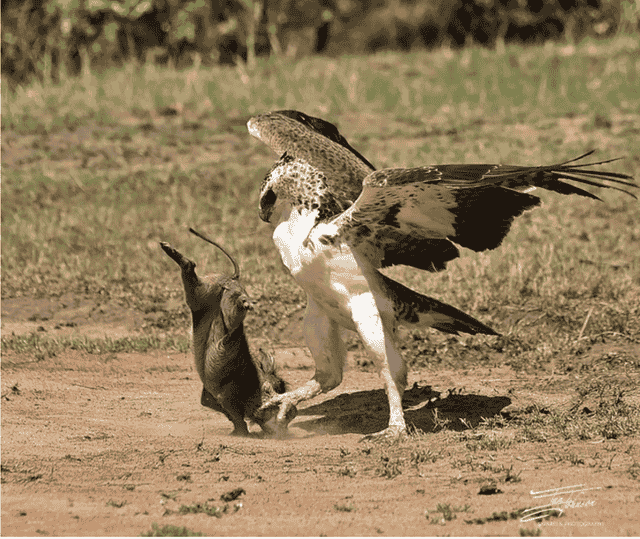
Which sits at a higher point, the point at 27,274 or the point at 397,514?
the point at 397,514

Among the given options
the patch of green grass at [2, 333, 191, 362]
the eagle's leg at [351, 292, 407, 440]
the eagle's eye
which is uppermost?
the eagle's eye

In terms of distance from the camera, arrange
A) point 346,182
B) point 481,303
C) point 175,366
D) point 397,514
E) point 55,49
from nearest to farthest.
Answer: point 397,514 < point 346,182 < point 175,366 < point 481,303 < point 55,49

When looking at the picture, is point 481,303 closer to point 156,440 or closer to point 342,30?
point 156,440

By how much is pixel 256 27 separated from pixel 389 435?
1144cm

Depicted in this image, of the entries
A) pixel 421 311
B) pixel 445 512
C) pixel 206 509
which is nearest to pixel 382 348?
pixel 421 311

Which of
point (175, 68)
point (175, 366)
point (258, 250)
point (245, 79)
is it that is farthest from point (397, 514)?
point (175, 68)

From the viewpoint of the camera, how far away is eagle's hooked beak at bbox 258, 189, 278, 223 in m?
5.05

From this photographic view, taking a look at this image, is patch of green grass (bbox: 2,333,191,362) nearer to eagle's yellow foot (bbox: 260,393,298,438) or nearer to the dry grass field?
the dry grass field

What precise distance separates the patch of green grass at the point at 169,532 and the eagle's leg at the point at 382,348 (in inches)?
60.2

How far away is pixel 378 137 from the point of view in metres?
10.8

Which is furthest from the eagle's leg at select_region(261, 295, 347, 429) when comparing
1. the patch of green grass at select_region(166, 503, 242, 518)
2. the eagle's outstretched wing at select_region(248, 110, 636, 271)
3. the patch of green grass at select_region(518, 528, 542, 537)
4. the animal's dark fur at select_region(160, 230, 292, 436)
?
the patch of green grass at select_region(518, 528, 542, 537)

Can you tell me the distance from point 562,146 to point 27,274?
5.33m

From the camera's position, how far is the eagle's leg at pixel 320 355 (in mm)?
5164

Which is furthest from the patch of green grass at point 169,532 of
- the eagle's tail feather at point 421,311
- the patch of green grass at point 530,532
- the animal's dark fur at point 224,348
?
the eagle's tail feather at point 421,311
